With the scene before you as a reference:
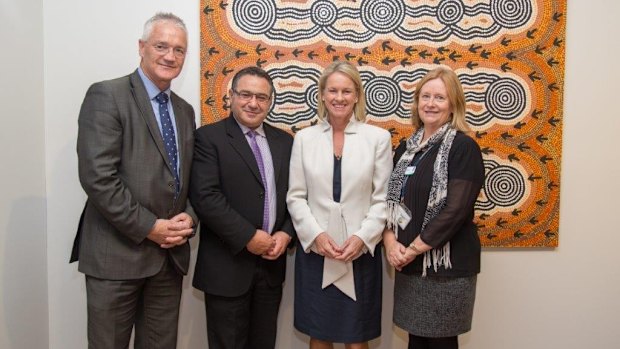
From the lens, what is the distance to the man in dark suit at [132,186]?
187cm

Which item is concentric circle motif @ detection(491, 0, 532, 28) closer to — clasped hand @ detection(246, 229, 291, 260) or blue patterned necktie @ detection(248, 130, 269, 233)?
blue patterned necktie @ detection(248, 130, 269, 233)

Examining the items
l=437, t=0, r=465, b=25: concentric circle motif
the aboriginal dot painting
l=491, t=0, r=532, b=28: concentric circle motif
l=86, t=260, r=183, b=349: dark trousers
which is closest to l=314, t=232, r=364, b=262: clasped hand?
l=86, t=260, r=183, b=349: dark trousers

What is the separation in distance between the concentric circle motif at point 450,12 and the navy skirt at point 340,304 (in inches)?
54.7

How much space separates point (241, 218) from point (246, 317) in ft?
1.58

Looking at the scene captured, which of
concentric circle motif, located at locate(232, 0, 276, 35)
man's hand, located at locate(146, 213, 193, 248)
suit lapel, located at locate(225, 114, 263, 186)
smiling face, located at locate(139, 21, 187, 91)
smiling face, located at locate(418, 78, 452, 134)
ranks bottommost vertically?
man's hand, located at locate(146, 213, 193, 248)

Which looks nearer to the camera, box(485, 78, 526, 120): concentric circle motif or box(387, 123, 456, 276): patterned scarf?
box(387, 123, 456, 276): patterned scarf

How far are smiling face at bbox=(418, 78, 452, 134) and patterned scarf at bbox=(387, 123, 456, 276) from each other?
0.15 ft

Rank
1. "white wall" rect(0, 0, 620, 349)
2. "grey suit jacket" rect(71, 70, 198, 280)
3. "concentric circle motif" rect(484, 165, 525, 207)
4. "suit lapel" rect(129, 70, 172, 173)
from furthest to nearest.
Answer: "concentric circle motif" rect(484, 165, 525, 207) → "white wall" rect(0, 0, 620, 349) → "suit lapel" rect(129, 70, 172, 173) → "grey suit jacket" rect(71, 70, 198, 280)

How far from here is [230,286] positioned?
7.02 ft

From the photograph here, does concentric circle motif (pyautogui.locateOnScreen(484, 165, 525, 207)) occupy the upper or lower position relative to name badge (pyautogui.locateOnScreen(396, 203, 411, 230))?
upper

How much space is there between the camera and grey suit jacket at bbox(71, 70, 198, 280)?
1.85 meters
